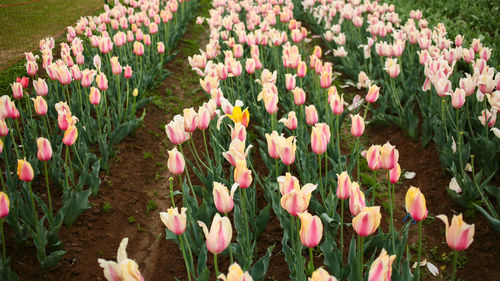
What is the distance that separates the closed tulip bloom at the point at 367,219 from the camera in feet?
5.41

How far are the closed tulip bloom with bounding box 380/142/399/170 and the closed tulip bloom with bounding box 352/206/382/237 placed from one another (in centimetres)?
40

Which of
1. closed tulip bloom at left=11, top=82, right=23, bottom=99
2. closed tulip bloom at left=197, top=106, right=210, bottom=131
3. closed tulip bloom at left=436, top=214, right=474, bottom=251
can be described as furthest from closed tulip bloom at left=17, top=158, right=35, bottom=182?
closed tulip bloom at left=436, top=214, right=474, bottom=251

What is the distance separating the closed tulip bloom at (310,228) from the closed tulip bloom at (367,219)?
6.7 inches

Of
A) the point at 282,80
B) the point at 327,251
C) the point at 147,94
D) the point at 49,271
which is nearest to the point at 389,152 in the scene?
the point at 327,251

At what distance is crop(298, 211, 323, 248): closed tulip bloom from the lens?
158 centimetres

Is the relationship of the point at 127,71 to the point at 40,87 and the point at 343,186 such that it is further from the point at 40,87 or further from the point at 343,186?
the point at 343,186

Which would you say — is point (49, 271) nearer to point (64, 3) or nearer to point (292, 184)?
point (292, 184)

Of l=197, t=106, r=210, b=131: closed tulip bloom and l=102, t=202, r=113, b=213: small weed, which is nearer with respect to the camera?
l=197, t=106, r=210, b=131: closed tulip bloom

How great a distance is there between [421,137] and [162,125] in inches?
115

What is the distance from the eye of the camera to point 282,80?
199 inches

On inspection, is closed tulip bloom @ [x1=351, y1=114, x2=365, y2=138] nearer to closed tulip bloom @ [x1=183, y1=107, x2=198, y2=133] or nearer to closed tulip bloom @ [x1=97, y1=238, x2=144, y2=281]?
closed tulip bloom @ [x1=183, y1=107, x2=198, y2=133]

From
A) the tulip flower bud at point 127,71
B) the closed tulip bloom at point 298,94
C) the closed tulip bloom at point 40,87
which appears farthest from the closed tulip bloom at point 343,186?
the tulip flower bud at point 127,71

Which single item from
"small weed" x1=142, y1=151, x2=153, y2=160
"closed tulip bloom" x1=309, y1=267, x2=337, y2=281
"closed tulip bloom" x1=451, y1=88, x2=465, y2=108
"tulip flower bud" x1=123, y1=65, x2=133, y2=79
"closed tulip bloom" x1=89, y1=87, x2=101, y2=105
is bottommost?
"small weed" x1=142, y1=151, x2=153, y2=160

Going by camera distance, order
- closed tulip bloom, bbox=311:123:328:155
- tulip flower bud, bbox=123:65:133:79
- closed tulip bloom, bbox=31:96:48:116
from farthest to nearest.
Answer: tulip flower bud, bbox=123:65:133:79 → closed tulip bloom, bbox=31:96:48:116 → closed tulip bloom, bbox=311:123:328:155
